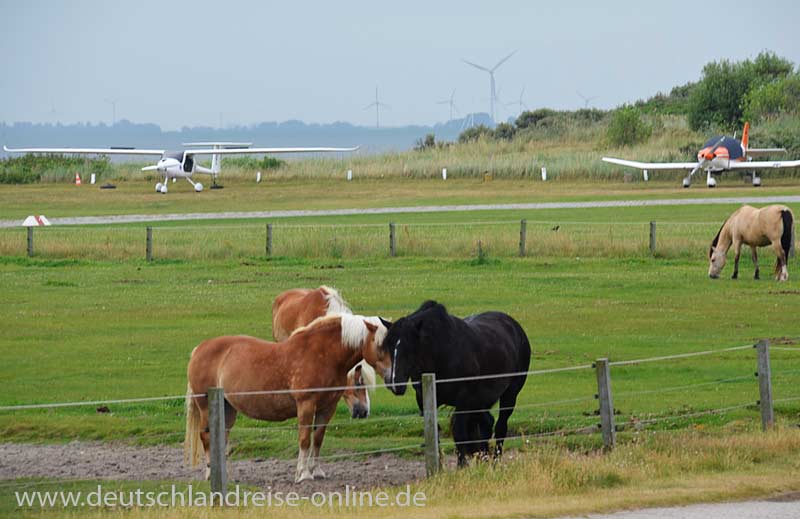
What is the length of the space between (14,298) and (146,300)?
11.0 ft

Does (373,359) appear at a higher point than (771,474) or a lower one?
higher

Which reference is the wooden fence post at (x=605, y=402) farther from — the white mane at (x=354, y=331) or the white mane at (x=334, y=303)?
the white mane at (x=334, y=303)

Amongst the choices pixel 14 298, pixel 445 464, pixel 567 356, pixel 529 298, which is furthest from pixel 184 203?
pixel 445 464

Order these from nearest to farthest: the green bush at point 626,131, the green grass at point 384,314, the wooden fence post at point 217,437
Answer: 1. the wooden fence post at point 217,437
2. the green grass at point 384,314
3. the green bush at point 626,131

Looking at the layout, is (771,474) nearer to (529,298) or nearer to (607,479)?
(607,479)

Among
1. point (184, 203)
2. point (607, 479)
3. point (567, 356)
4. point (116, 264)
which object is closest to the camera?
point (607, 479)

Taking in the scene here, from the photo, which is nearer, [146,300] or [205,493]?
[205,493]

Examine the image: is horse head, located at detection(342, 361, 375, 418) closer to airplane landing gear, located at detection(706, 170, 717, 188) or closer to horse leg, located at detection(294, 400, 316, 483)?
horse leg, located at detection(294, 400, 316, 483)

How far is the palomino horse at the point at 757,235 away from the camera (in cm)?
3070

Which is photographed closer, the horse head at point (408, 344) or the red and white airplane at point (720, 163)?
the horse head at point (408, 344)

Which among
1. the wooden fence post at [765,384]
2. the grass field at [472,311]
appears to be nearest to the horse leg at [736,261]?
the grass field at [472,311]

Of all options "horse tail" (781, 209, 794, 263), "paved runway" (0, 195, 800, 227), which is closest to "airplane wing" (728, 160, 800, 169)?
"paved runway" (0, 195, 800, 227)

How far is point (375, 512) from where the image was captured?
10.7 meters

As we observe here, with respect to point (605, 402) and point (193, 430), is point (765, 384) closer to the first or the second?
point (605, 402)
